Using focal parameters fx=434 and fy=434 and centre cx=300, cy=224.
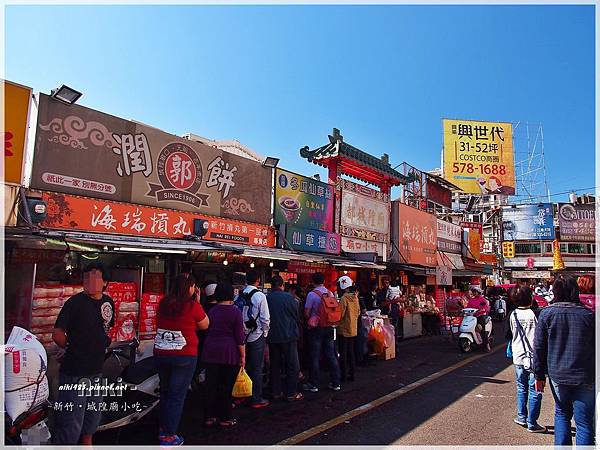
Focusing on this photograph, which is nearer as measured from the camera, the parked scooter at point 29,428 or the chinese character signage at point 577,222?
the parked scooter at point 29,428

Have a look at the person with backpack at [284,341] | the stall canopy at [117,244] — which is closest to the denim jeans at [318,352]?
the person with backpack at [284,341]

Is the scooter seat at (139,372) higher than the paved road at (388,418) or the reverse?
higher

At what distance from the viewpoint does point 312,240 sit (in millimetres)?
13055

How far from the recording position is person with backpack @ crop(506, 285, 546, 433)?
5.48 meters

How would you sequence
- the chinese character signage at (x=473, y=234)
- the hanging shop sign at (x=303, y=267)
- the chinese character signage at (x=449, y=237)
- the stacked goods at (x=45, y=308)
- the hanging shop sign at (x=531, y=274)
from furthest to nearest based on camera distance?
the hanging shop sign at (x=531, y=274)
the chinese character signage at (x=473, y=234)
the chinese character signage at (x=449, y=237)
the hanging shop sign at (x=303, y=267)
the stacked goods at (x=45, y=308)

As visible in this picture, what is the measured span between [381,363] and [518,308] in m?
4.83

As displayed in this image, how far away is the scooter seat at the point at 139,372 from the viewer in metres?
5.19

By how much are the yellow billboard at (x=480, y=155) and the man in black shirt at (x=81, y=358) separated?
31.6m

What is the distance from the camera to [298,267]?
11.8 meters

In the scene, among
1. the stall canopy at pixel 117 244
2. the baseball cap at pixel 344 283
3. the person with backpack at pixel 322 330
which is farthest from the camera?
the baseball cap at pixel 344 283

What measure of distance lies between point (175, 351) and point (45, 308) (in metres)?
2.92

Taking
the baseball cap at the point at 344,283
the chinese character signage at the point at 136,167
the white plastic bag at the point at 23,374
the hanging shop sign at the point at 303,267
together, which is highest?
the chinese character signage at the point at 136,167

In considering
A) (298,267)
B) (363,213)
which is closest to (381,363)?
(298,267)

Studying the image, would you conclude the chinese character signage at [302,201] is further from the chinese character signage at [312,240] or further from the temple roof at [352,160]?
the temple roof at [352,160]
